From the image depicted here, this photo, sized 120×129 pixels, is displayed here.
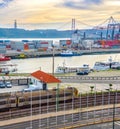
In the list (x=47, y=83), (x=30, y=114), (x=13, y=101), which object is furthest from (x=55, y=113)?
(x=47, y=83)

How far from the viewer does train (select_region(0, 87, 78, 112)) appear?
8000 millimetres

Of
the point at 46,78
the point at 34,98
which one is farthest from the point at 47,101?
the point at 46,78

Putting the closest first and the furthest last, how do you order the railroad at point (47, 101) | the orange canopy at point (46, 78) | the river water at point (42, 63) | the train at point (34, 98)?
the railroad at point (47, 101) < the train at point (34, 98) < the orange canopy at point (46, 78) < the river water at point (42, 63)

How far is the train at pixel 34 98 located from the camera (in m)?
8.00

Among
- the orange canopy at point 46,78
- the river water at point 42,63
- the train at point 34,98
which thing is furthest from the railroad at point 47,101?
the river water at point 42,63

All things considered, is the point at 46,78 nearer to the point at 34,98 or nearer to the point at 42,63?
the point at 34,98

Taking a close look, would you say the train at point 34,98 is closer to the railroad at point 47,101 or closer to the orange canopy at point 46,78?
the railroad at point 47,101

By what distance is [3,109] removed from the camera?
787cm

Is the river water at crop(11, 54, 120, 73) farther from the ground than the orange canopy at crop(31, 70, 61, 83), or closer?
closer

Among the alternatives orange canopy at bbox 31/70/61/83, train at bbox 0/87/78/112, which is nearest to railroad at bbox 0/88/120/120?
train at bbox 0/87/78/112

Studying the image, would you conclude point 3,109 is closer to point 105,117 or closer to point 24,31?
point 105,117

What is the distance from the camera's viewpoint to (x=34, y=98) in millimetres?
8414

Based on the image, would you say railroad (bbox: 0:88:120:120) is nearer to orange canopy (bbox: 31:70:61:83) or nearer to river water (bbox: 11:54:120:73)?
orange canopy (bbox: 31:70:61:83)

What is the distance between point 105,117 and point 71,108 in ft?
3.59
